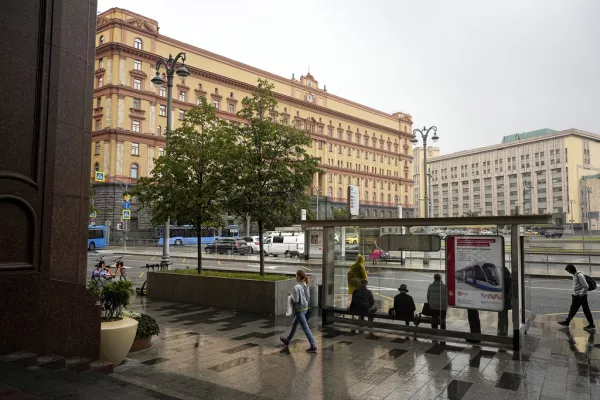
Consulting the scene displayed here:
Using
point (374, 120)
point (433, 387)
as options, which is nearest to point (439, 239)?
point (433, 387)

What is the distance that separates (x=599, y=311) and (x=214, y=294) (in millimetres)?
12120

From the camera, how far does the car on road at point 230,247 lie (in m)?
42.5

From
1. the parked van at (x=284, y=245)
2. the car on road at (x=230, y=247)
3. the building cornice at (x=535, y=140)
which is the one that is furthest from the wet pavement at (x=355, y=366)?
the building cornice at (x=535, y=140)

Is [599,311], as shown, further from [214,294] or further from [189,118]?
[189,118]

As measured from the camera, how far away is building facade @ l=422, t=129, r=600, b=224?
123250 millimetres

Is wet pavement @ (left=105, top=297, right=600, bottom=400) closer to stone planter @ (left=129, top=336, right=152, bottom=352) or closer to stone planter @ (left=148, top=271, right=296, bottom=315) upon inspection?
stone planter @ (left=129, top=336, right=152, bottom=352)

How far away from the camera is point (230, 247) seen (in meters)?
43.1

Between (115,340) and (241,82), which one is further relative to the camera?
(241,82)

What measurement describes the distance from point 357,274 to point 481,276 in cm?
305

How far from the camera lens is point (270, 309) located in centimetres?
1253

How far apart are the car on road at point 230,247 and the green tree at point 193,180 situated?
27256 millimetres

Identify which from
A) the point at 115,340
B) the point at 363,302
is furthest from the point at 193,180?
the point at 115,340

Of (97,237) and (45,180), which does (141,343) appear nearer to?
(45,180)

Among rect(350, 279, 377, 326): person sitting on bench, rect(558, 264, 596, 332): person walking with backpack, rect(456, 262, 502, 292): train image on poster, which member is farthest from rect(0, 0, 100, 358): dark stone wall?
rect(558, 264, 596, 332): person walking with backpack
